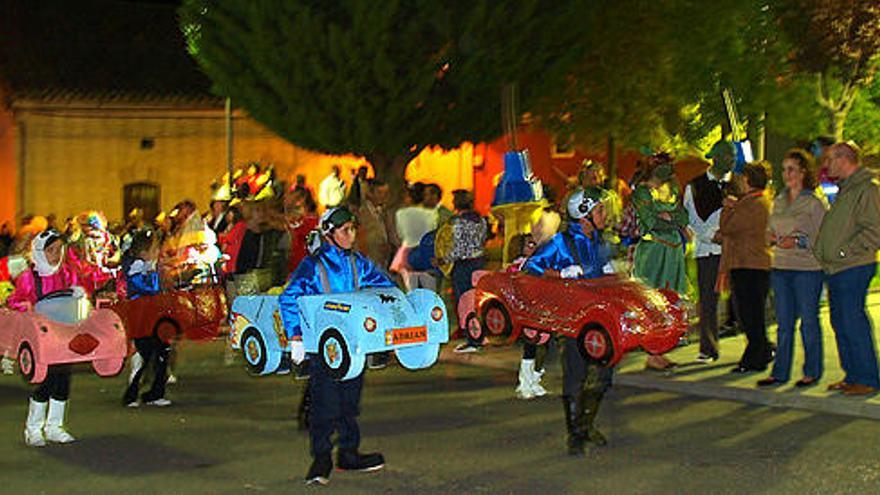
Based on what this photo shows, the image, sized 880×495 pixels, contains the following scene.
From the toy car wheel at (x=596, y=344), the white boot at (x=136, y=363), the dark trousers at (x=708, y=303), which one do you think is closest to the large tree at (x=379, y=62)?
the dark trousers at (x=708, y=303)

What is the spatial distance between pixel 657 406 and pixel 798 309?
1576 millimetres

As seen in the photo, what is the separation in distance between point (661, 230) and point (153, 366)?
4839 mm

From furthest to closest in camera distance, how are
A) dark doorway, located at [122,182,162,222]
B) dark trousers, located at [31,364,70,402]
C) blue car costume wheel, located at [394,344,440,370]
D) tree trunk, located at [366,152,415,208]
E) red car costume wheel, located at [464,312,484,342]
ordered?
dark doorway, located at [122,182,162,222] → tree trunk, located at [366,152,415,208] → red car costume wheel, located at [464,312,484,342] → dark trousers, located at [31,364,70,402] → blue car costume wheel, located at [394,344,440,370]

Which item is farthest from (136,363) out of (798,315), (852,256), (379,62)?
(379,62)

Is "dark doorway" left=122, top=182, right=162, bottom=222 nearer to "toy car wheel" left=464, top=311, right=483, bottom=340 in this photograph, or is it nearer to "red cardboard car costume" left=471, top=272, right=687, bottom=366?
"toy car wheel" left=464, top=311, right=483, bottom=340

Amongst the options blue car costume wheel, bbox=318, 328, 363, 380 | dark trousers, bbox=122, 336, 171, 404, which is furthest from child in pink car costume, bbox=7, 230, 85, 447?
Result: blue car costume wheel, bbox=318, 328, 363, 380

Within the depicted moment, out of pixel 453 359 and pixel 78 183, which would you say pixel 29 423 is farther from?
pixel 78 183

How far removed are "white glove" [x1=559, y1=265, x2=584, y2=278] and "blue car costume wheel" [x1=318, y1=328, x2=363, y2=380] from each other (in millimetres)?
1802

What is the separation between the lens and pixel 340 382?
7.98m

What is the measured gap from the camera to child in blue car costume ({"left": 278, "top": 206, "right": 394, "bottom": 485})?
25.8 ft

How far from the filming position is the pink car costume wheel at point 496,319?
32.6 ft

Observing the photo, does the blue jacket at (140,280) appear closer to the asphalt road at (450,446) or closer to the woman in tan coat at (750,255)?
the asphalt road at (450,446)

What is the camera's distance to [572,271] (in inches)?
341

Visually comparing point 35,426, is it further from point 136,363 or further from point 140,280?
point 140,280
